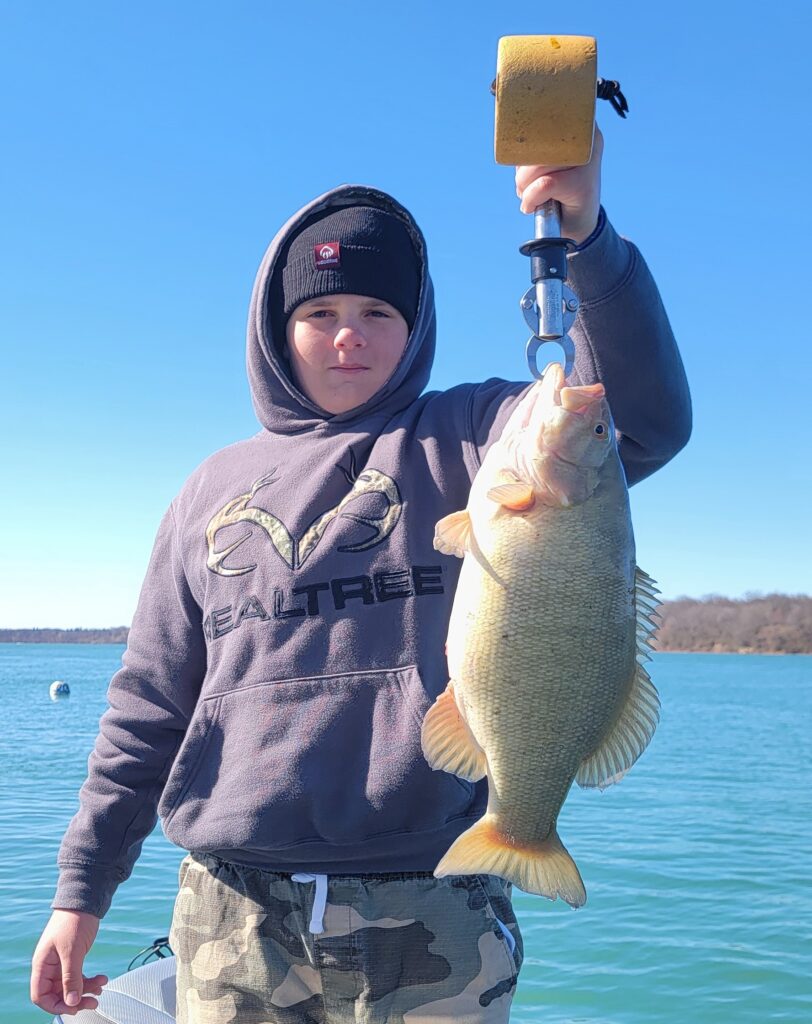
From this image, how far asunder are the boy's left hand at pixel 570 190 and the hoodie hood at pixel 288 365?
82 cm

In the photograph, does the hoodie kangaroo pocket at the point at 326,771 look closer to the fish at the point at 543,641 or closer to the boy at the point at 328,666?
the boy at the point at 328,666

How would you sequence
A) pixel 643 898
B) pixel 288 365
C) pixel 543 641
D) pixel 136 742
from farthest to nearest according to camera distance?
pixel 643 898 < pixel 288 365 < pixel 136 742 < pixel 543 641

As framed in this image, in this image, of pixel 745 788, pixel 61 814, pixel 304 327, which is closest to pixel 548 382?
pixel 304 327

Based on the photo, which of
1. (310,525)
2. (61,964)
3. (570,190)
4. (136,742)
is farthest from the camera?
(136,742)

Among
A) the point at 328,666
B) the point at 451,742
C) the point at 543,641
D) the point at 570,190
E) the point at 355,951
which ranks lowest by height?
the point at 355,951

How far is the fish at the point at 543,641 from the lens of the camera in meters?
2.01

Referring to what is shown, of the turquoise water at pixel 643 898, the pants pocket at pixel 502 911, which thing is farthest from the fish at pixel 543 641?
the turquoise water at pixel 643 898

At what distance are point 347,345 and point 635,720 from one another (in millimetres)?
1396

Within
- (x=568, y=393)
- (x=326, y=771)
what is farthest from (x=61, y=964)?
(x=568, y=393)

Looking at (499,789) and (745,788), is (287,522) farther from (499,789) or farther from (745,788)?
(745,788)

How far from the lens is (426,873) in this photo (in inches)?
93.3

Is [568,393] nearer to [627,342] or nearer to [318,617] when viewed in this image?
[627,342]

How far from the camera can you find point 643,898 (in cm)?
1179

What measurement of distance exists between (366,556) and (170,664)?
0.81 metres
